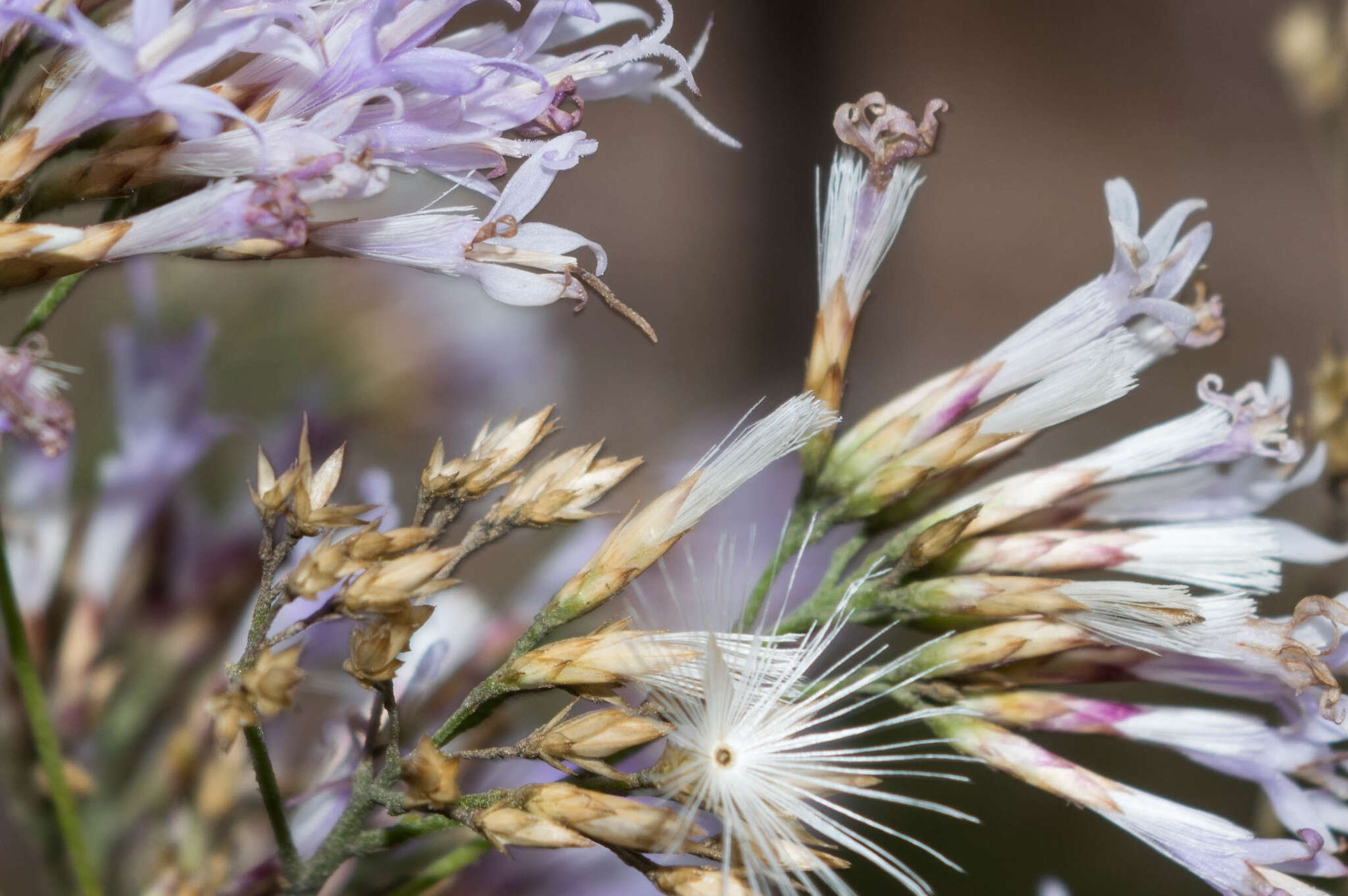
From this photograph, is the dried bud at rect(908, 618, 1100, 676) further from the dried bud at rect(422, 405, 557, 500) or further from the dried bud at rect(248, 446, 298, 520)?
the dried bud at rect(248, 446, 298, 520)

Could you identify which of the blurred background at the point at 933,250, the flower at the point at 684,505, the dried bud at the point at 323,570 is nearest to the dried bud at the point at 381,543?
the dried bud at the point at 323,570

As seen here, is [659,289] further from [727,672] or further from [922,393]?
[727,672]

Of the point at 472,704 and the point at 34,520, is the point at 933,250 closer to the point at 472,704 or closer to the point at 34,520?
the point at 34,520

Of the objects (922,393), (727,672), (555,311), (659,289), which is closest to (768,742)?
(727,672)

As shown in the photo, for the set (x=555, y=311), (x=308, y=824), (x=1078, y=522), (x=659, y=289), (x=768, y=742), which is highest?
(x=659, y=289)

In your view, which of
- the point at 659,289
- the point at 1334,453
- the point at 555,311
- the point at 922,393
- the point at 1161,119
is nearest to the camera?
the point at 922,393

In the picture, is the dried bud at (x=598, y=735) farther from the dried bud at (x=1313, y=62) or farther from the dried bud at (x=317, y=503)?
the dried bud at (x=1313, y=62)

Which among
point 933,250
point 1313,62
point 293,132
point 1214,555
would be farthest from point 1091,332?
point 933,250

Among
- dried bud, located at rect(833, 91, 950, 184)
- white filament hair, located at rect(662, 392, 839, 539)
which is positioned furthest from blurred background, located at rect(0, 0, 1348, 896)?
white filament hair, located at rect(662, 392, 839, 539)
